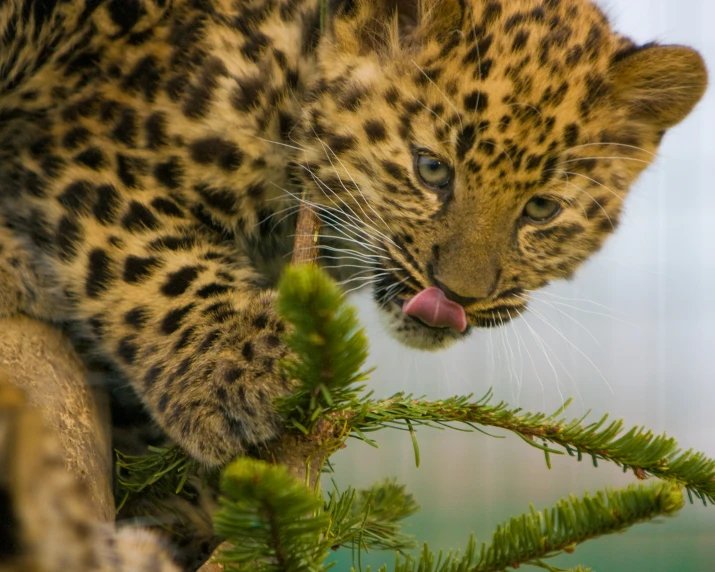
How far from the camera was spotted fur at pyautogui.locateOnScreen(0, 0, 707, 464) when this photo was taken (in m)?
1.81

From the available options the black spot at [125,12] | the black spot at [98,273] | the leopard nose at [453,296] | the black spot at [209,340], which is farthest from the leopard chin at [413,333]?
the black spot at [125,12]

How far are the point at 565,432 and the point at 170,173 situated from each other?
3.58 feet

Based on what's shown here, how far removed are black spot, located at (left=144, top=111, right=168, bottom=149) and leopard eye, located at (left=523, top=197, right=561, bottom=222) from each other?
849 mm

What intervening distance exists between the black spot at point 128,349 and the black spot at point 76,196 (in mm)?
327

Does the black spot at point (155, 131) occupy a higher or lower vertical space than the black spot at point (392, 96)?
lower

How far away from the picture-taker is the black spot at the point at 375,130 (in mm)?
1887

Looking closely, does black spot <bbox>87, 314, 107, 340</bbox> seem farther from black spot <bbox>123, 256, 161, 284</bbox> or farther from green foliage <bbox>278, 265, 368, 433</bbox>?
green foliage <bbox>278, 265, 368, 433</bbox>

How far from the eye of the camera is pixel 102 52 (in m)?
1.97

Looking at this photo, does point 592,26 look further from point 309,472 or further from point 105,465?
point 105,465

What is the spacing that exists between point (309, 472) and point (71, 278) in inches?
34.7

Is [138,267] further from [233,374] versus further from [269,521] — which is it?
[269,521]

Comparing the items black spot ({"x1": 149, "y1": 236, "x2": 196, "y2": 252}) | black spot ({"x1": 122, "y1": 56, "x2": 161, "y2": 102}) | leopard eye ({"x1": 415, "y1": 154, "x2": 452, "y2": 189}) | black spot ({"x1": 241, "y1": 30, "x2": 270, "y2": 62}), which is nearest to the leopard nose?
leopard eye ({"x1": 415, "y1": 154, "x2": 452, "y2": 189})

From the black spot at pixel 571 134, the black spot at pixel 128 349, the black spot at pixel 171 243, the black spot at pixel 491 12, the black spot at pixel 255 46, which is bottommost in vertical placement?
the black spot at pixel 128 349

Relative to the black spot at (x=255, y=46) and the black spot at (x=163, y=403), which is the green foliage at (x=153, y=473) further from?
the black spot at (x=255, y=46)
